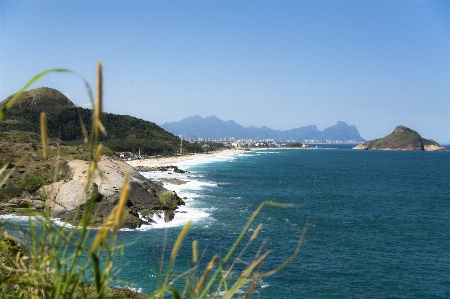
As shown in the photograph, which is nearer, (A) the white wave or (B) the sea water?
(B) the sea water

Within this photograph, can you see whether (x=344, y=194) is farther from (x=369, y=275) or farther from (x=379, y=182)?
(x=369, y=275)

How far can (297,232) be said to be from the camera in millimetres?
27828

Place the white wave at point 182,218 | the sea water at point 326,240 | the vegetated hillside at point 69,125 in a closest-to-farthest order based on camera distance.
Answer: the sea water at point 326,240, the white wave at point 182,218, the vegetated hillside at point 69,125

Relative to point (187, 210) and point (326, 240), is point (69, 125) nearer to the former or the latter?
point (187, 210)

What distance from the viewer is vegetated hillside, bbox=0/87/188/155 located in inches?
3132

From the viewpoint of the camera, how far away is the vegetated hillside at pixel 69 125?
79562mm

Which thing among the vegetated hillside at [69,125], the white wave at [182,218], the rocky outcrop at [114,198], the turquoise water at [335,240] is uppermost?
the vegetated hillside at [69,125]

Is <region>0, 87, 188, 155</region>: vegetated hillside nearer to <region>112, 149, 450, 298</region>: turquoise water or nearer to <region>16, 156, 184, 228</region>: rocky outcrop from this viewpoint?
<region>16, 156, 184, 228</region>: rocky outcrop

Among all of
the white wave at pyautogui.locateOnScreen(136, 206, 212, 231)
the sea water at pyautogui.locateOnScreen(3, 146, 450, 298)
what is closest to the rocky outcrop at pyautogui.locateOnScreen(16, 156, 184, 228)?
the white wave at pyautogui.locateOnScreen(136, 206, 212, 231)

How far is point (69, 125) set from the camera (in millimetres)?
88938

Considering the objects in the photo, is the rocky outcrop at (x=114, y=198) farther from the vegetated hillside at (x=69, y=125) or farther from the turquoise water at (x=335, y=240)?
the vegetated hillside at (x=69, y=125)

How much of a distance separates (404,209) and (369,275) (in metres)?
23.5

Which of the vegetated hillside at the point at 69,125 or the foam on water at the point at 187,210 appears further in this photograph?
the vegetated hillside at the point at 69,125

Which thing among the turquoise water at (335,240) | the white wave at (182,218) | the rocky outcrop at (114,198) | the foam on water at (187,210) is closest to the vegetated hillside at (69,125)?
the foam on water at (187,210)
